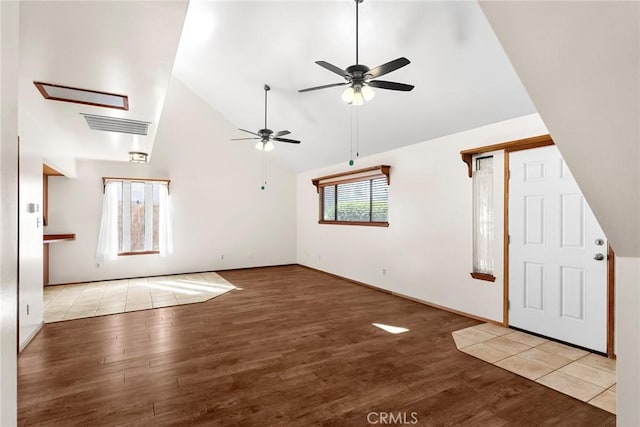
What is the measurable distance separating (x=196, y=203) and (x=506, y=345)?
21.6ft

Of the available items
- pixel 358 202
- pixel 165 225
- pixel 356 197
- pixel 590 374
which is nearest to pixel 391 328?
pixel 590 374

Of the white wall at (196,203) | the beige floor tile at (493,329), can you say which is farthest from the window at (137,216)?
the beige floor tile at (493,329)

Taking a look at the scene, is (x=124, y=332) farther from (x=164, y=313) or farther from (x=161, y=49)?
(x=161, y=49)

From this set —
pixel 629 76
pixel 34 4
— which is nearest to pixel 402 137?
pixel 629 76

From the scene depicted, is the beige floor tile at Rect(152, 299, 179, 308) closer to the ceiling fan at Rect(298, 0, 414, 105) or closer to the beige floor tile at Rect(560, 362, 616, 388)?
the ceiling fan at Rect(298, 0, 414, 105)

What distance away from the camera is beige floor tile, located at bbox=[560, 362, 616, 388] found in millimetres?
2575

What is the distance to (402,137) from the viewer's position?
16.7 ft

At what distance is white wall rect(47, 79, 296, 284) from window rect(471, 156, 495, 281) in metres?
5.34

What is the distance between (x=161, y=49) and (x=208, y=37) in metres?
3.11

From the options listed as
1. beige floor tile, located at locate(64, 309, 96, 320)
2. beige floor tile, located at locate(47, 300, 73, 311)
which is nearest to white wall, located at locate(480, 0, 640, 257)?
beige floor tile, located at locate(64, 309, 96, 320)

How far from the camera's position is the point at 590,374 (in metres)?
2.71

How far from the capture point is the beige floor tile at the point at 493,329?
3697 mm

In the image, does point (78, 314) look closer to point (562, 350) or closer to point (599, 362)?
point (562, 350)

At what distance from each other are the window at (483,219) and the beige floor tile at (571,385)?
1517 millimetres
